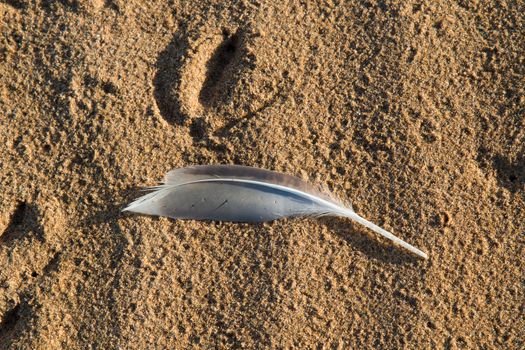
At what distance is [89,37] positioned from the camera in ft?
6.29

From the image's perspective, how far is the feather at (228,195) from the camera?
1.82 metres

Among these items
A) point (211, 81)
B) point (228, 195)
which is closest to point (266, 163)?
point (228, 195)

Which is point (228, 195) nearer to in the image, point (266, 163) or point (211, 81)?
point (266, 163)

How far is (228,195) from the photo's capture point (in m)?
1.84

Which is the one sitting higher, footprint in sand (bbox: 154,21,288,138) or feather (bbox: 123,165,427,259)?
footprint in sand (bbox: 154,21,288,138)

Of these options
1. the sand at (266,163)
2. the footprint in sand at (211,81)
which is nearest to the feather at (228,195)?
the sand at (266,163)

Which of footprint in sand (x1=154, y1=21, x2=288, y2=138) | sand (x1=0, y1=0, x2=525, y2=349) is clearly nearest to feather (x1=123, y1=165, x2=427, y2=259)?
sand (x1=0, y1=0, x2=525, y2=349)

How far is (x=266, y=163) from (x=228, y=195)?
162 mm

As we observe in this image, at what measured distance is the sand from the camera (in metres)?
1.78

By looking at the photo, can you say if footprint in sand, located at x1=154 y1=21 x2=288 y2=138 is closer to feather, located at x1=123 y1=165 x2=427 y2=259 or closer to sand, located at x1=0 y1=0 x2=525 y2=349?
sand, located at x1=0 y1=0 x2=525 y2=349

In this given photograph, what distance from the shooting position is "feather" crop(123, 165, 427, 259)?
1.82 m

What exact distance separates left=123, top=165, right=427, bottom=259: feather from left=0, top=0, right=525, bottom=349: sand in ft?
0.11

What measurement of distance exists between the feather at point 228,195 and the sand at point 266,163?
34 mm

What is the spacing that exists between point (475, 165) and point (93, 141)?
1.25m
